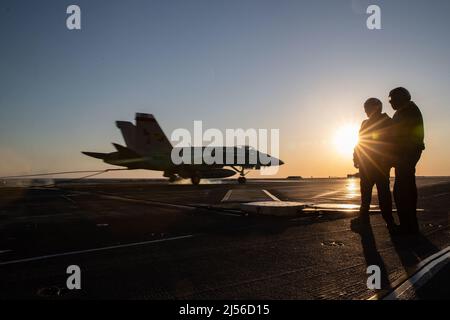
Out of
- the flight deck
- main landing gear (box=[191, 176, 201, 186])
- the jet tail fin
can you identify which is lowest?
main landing gear (box=[191, 176, 201, 186])

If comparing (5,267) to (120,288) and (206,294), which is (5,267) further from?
(206,294)

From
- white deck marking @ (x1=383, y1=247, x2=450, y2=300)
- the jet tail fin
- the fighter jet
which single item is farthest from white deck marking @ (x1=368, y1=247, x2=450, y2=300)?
the jet tail fin

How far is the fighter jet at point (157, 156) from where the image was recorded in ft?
114

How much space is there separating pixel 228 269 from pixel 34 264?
232 cm

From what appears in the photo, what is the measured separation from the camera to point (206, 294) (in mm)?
3234

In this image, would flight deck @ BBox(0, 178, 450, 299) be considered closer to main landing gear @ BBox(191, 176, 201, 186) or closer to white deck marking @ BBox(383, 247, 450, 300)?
white deck marking @ BBox(383, 247, 450, 300)

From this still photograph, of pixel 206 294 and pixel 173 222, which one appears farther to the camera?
pixel 173 222

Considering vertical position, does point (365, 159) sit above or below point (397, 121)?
below

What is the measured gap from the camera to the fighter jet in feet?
114

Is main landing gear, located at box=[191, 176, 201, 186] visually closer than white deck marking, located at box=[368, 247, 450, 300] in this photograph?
No

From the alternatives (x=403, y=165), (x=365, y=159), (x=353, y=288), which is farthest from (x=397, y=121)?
(x=353, y=288)

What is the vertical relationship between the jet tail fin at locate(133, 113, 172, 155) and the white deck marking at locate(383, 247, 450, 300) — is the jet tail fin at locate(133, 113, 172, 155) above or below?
above

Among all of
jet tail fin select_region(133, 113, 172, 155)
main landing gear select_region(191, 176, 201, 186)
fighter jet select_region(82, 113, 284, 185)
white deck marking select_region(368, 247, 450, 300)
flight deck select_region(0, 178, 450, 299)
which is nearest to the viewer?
white deck marking select_region(368, 247, 450, 300)

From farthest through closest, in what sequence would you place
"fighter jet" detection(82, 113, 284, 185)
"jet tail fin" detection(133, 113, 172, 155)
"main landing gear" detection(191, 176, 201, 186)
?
1. "jet tail fin" detection(133, 113, 172, 155)
2. "main landing gear" detection(191, 176, 201, 186)
3. "fighter jet" detection(82, 113, 284, 185)
